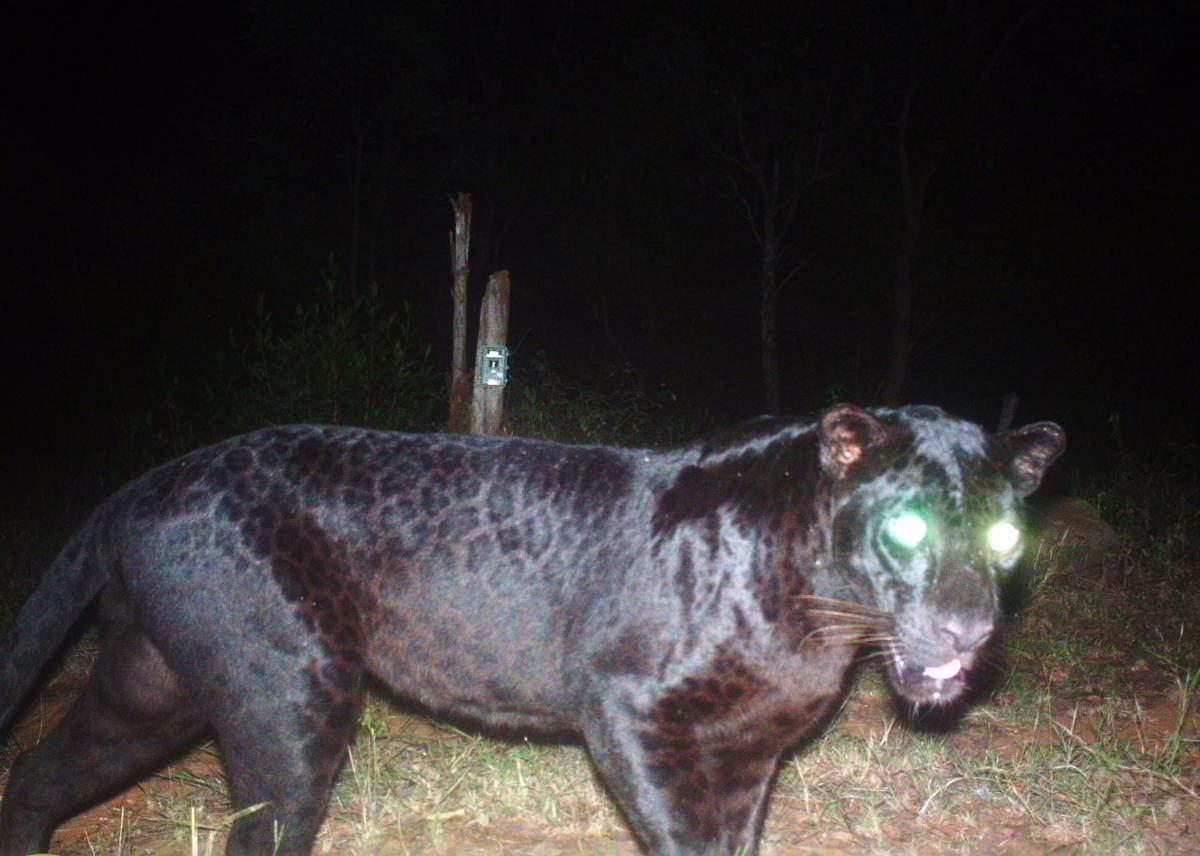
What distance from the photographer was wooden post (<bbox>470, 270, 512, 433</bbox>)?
7.32 metres

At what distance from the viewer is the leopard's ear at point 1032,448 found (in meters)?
3.23

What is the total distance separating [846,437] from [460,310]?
16.8 ft

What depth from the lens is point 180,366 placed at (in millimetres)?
17281

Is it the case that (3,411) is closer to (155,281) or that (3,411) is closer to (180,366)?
(180,366)

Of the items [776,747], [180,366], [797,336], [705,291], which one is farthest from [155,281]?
[776,747]

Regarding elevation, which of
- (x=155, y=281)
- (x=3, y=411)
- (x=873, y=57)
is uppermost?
(x=873, y=57)

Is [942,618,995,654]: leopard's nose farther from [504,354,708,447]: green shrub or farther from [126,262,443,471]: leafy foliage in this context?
[504,354,708,447]: green shrub

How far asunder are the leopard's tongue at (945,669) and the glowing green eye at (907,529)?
0.34 metres

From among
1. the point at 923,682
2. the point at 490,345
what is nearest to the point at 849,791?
the point at 923,682

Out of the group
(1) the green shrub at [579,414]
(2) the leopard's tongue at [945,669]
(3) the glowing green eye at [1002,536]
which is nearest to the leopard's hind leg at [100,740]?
(2) the leopard's tongue at [945,669]

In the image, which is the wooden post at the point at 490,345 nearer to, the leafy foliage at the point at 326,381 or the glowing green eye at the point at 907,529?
the leafy foliage at the point at 326,381

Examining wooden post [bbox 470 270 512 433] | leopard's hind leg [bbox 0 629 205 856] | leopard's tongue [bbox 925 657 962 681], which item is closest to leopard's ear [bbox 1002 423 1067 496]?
leopard's tongue [bbox 925 657 962 681]

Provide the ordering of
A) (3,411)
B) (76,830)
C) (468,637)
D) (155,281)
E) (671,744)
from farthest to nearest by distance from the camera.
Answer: (155,281), (3,411), (76,830), (468,637), (671,744)

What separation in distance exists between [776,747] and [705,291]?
70.1 feet
